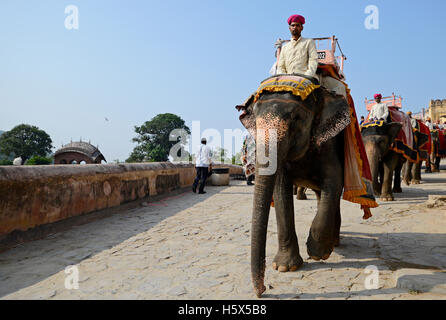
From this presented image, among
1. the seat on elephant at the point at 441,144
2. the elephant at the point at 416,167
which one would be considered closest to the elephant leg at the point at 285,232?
the elephant at the point at 416,167

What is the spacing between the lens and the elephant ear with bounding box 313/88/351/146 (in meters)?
3.12

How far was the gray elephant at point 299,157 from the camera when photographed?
2.71 m

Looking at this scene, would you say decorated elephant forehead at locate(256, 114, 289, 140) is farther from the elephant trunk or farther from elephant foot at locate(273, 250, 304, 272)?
elephant foot at locate(273, 250, 304, 272)

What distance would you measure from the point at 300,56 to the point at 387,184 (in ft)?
19.9

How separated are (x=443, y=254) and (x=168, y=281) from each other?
3.13 meters

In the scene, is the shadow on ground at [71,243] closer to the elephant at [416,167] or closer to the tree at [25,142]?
the elephant at [416,167]

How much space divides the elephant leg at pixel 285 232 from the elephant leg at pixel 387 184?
5.76 meters

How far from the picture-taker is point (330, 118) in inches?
124

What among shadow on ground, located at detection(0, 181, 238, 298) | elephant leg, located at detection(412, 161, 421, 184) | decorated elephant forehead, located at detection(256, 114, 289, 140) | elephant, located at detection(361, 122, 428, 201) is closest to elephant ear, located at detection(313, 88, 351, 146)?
decorated elephant forehead, located at detection(256, 114, 289, 140)

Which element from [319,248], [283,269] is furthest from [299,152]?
[283,269]

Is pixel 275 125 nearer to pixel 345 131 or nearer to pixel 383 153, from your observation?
pixel 345 131
